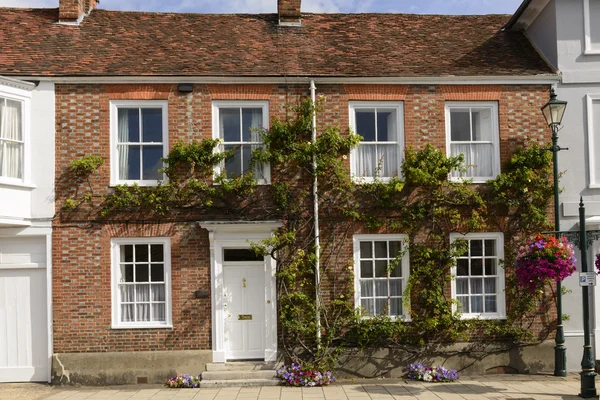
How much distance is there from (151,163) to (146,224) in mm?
1304

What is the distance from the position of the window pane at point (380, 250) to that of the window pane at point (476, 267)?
6.29 feet

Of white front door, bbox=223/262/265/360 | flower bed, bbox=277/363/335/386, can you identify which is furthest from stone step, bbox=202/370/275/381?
white front door, bbox=223/262/265/360

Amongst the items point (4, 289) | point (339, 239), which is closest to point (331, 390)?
point (339, 239)

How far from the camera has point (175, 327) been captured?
12938 mm

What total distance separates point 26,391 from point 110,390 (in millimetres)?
1574

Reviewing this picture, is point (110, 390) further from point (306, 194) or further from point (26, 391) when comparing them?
point (306, 194)

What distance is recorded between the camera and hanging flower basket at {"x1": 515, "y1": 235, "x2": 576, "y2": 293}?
1125 cm

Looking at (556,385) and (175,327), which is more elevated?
(175,327)

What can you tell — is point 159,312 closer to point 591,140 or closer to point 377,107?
point 377,107

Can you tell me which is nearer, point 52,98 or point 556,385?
point 556,385

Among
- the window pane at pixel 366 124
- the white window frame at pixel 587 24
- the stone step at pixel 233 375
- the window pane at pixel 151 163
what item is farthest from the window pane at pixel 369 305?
the white window frame at pixel 587 24

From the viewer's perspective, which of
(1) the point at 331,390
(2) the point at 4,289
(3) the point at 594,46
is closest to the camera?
(1) the point at 331,390

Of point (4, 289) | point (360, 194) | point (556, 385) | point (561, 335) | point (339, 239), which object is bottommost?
point (556, 385)

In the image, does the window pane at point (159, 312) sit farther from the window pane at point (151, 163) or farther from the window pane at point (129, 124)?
the window pane at point (129, 124)
